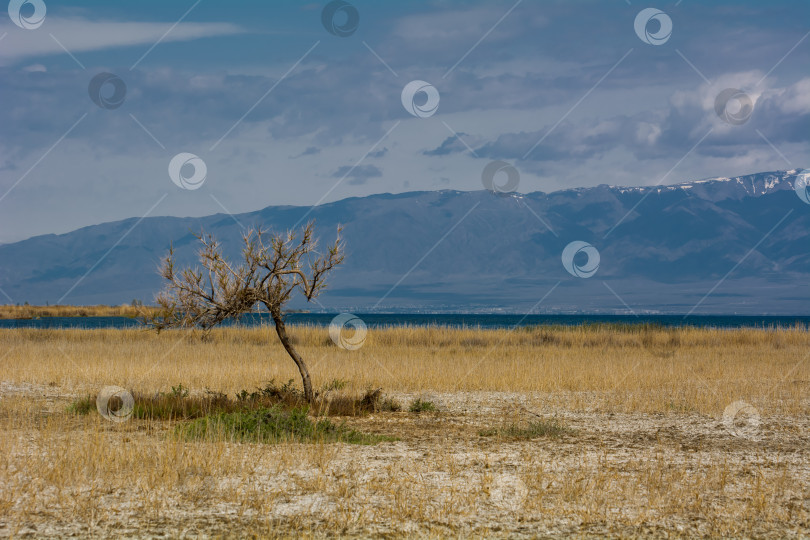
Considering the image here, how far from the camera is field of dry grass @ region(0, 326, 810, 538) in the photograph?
858 cm

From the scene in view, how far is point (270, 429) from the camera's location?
523 inches

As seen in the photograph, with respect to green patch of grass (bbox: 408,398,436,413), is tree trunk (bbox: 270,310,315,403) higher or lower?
higher

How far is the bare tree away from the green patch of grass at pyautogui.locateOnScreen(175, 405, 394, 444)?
1.92 metres

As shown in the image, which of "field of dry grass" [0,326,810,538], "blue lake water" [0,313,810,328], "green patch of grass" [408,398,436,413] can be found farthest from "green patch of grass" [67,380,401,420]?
"blue lake water" [0,313,810,328]

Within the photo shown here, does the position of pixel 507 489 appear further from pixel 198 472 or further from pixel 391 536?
pixel 198 472

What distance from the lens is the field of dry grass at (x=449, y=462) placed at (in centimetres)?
858

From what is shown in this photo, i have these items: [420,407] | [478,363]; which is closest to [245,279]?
[420,407]

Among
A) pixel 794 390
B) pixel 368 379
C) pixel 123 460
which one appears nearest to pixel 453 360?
pixel 368 379

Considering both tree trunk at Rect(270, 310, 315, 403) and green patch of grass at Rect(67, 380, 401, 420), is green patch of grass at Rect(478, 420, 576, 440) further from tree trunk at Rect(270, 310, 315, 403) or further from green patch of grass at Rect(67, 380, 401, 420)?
tree trunk at Rect(270, 310, 315, 403)

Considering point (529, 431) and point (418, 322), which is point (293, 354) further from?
point (418, 322)

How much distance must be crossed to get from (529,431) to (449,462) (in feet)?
10.6

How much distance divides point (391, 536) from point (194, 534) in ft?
6.24

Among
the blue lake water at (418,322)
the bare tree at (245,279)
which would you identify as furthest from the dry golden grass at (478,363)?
the bare tree at (245,279)

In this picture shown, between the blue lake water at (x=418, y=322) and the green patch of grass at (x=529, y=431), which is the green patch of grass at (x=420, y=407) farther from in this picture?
the blue lake water at (x=418, y=322)
